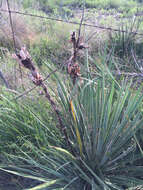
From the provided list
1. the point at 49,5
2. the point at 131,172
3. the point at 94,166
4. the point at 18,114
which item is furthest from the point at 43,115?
the point at 49,5

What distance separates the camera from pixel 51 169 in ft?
3.35

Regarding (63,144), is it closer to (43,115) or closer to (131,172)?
(43,115)

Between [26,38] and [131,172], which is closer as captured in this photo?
[131,172]

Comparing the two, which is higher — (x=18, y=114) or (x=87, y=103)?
(x=87, y=103)

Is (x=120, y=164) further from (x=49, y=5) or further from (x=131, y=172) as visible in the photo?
(x=49, y=5)

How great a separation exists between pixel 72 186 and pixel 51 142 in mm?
278

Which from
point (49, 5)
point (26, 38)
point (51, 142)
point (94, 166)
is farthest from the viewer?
point (49, 5)

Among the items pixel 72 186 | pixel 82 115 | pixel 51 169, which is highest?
pixel 82 115

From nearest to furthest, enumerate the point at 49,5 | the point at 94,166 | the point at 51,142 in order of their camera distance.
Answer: the point at 94,166, the point at 51,142, the point at 49,5

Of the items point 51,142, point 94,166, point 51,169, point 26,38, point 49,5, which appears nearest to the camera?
point 51,169

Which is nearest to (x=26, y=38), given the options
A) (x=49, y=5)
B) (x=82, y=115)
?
(x=49, y=5)

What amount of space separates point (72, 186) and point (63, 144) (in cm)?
22

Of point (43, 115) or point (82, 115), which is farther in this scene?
point (43, 115)

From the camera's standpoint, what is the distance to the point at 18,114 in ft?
4.31
